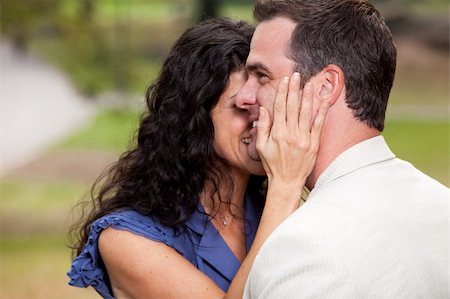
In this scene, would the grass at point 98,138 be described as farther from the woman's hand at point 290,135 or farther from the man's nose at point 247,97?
the woman's hand at point 290,135

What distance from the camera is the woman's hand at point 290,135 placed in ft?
7.65

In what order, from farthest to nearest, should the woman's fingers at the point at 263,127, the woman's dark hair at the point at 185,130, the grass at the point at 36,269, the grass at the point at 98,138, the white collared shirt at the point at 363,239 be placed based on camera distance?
the grass at the point at 98,138 → the grass at the point at 36,269 → the woman's dark hair at the point at 185,130 → the woman's fingers at the point at 263,127 → the white collared shirt at the point at 363,239

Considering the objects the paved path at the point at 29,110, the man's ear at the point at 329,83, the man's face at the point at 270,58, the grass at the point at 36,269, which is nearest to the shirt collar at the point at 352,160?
the man's ear at the point at 329,83

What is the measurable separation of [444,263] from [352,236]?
0.26 meters

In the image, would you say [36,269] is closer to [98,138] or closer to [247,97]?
[98,138]

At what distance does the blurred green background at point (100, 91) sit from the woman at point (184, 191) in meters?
5.49

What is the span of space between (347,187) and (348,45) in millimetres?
340

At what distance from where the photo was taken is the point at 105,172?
127 inches

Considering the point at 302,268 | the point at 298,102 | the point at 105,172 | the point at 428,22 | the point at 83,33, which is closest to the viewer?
the point at 302,268

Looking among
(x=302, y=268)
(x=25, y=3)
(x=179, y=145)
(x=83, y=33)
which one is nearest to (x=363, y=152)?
(x=302, y=268)

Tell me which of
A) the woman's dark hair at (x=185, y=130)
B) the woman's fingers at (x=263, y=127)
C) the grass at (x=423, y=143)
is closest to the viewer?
the woman's fingers at (x=263, y=127)

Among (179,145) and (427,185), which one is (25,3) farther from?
(427,185)

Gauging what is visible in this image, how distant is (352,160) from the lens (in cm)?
224

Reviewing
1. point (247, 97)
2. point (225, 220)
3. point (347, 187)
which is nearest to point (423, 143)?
point (225, 220)
